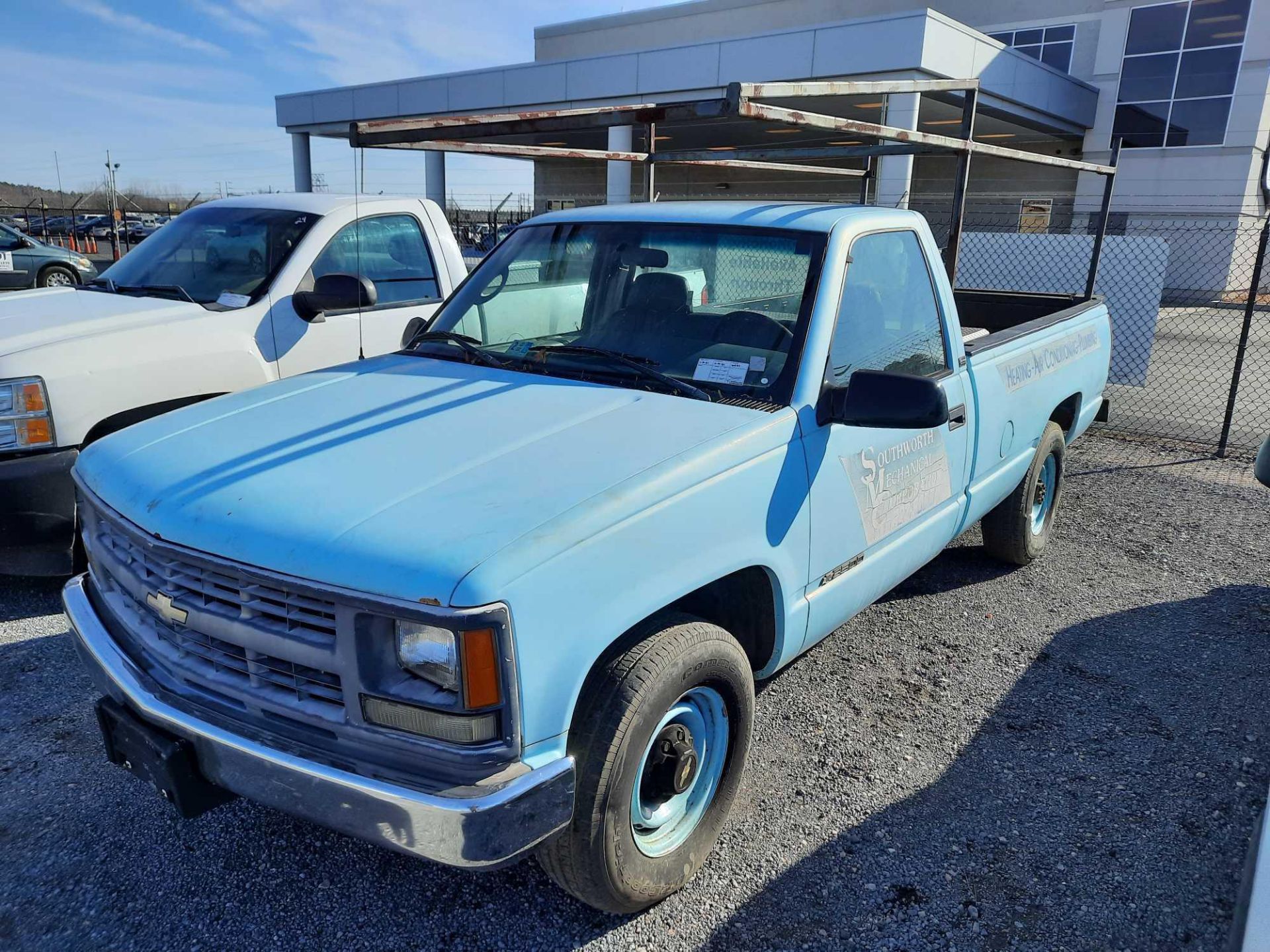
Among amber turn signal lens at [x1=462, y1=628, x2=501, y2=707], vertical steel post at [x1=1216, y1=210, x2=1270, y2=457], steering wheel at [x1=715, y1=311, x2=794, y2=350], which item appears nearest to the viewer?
amber turn signal lens at [x1=462, y1=628, x2=501, y2=707]

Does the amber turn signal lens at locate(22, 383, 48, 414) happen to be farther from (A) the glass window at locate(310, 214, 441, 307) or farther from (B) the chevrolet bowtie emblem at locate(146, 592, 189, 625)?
(B) the chevrolet bowtie emblem at locate(146, 592, 189, 625)

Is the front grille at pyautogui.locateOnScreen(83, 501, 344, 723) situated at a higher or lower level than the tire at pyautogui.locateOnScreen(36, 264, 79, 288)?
higher

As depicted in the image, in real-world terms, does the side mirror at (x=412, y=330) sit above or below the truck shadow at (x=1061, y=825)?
above

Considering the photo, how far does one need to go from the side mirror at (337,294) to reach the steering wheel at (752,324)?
2226mm

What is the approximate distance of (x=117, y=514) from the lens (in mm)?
2506

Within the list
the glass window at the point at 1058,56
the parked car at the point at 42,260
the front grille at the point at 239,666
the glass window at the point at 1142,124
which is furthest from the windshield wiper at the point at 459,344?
the glass window at the point at 1058,56

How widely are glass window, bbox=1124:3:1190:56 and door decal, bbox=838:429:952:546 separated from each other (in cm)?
2939

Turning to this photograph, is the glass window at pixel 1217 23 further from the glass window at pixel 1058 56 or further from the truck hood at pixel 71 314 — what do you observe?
the truck hood at pixel 71 314

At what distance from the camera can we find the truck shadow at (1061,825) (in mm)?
2648

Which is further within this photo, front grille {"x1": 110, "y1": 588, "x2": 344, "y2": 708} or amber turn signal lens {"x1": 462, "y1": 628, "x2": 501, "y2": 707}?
front grille {"x1": 110, "y1": 588, "x2": 344, "y2": 708}

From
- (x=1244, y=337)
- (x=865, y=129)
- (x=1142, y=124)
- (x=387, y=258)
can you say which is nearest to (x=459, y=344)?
(x=865, y=129)

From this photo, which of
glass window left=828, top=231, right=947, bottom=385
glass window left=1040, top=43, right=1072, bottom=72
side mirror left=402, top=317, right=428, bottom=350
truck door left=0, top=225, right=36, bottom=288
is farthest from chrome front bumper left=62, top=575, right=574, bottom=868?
glass window left=1040, top=43, right=1072, bottom=72

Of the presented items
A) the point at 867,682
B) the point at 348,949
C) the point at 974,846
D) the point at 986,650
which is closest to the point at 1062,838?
the point at 974,846

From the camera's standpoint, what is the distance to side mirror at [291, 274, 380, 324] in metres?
4.74
